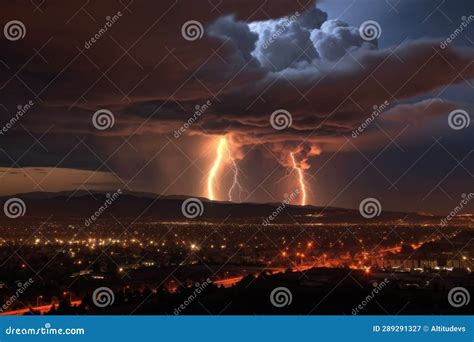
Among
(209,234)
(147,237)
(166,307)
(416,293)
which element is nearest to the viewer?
(166,307)

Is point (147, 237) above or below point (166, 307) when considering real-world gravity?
above

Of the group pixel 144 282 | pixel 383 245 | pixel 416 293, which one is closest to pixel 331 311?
pixel 416 293

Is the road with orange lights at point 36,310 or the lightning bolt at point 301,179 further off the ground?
the lightning bolt at point 301,179

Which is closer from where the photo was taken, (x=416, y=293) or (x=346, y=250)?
(x=416, y=293)

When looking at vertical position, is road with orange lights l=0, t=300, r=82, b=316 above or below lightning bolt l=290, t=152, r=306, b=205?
below

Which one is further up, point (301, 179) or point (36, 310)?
point (301, 179)
